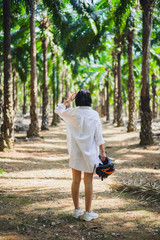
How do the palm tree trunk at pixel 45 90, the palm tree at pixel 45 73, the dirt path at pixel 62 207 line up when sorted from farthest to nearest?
1. the palm tree trunk at pixel 45 90
2. the palm tree at pixel 45 73
3. the dirt path at pixel 62 207

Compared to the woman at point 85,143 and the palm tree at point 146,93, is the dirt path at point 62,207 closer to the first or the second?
the woman at point 85,143

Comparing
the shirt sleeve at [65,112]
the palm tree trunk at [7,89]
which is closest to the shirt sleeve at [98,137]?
the shirt sleeve at [65,112]

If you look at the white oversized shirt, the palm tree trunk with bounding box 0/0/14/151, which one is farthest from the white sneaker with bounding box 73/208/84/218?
the palm tree trunk with bounding box 0/0/14/151

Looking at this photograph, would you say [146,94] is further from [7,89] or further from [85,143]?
[85,143]

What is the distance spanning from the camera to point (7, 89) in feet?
29.6

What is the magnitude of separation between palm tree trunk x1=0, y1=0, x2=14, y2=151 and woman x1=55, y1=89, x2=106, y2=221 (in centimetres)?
602

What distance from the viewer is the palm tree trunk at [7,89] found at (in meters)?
8.91

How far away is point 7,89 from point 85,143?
21.1 feet

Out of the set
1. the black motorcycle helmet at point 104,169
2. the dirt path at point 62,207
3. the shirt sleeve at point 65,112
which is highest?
the shirt sleeve at point 65,112

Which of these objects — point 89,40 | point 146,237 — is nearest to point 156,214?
point 146,237

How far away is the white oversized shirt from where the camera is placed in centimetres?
341

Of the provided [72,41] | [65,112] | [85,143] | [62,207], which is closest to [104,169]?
[85,143]

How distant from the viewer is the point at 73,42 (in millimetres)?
17828

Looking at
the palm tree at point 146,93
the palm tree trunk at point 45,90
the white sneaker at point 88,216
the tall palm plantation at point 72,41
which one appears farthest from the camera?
the palm tree trunk at point 45,90
